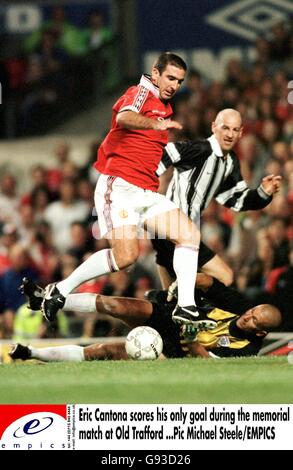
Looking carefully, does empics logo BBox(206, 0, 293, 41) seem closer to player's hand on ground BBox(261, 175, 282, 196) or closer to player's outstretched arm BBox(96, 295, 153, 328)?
player's hand on ground BBox(261, 175, 282, 196)

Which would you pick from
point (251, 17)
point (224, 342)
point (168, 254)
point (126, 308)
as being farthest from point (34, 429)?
point (251, 17)

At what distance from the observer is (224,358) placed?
10008 mm

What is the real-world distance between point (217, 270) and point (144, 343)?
1376 millimetres

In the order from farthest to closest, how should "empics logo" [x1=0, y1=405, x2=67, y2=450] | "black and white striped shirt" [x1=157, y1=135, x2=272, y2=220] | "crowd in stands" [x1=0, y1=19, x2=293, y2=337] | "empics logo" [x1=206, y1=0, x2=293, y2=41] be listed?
"empics logo" [x1=206, y1=0, x2=293, y2=41] → "crowd in stands" [x1=0, y1=19, x2=293, y2=337] → "black and white striped shirt" [x1=157, y1=135, x2=272, y2=220] → "empics logo" [x1=0, y1=405, x2=67, y2=450]

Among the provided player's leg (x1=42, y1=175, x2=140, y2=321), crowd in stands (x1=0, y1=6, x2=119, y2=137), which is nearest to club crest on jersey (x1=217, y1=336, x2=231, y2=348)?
player's leg (x1=42, y1=175, x2=140, y2=321)

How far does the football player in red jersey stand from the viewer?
30.7 feet

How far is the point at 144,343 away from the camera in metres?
9.85

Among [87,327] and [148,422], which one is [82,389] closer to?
[148,422]

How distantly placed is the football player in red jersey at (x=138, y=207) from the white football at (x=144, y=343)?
1.81 ft

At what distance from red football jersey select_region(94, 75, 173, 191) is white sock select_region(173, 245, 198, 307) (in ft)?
1.92

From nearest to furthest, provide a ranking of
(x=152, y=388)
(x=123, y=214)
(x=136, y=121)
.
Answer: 1. (x=152, y=388)
2. (x=136, y=121)
3. (x=123, y=214)

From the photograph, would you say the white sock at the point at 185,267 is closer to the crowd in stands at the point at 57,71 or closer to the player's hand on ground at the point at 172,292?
the player's hand on ground at the point at 172,292

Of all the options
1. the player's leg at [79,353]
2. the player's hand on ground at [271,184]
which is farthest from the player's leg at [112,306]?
the player's hand on ground at [271,184]

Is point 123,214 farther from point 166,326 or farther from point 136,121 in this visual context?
point 166,326
